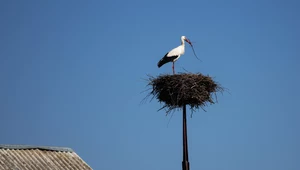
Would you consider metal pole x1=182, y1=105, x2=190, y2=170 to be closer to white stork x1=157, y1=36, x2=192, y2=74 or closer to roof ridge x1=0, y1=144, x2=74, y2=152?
roof ridge x1=0, y1=144, x2=74, y2=152

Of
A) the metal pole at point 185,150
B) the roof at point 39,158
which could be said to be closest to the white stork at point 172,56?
the roof at point 39,158

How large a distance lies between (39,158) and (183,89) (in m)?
4.35

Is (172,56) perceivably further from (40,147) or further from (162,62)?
(40,147)

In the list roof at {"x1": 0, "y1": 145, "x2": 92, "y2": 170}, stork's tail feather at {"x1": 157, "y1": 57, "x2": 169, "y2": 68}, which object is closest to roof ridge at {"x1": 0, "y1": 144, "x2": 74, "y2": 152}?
roof at {"x1": 0, "y1": 145, "x2": 92, "y2": 170}

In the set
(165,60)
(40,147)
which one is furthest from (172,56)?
(40,147)

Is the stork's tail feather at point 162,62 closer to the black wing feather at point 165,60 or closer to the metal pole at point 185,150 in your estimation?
the black wing feather at point 165,60

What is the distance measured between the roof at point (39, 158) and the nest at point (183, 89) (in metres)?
2.92

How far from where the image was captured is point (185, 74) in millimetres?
18219

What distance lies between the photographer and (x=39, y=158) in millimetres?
16812

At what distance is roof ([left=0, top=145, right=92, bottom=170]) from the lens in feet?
52.6

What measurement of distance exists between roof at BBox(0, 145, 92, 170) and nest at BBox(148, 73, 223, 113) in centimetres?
292

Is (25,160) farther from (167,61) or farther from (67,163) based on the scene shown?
(167,61)

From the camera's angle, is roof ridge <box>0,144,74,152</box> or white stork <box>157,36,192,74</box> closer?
roof ridge <box>0,144,74,152</box>

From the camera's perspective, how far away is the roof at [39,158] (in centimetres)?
1605
